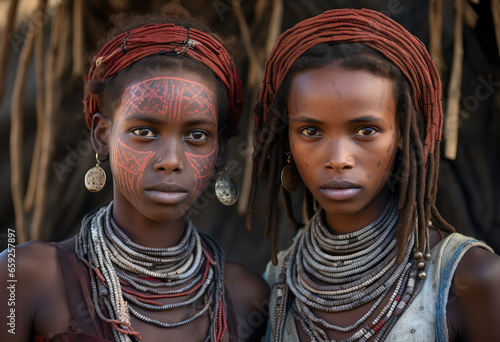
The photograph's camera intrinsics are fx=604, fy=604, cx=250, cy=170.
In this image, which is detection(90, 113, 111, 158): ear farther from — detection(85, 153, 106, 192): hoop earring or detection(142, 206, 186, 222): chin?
detection(142, 206, 186, 222): chin

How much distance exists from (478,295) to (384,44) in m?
0.96

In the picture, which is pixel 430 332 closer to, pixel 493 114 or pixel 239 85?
pixel 239 85

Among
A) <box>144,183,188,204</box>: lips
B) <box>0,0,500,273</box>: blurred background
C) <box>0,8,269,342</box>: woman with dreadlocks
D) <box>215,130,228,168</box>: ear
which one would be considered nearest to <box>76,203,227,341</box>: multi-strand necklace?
<box>0,8,269,342</box>: woman with dreadlocks

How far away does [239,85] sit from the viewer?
8.59 ft

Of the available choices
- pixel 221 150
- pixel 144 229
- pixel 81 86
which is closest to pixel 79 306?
pixel 144 229

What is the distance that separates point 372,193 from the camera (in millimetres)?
2238

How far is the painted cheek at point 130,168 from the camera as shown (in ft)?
7.50

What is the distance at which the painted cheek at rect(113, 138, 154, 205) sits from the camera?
2.29m

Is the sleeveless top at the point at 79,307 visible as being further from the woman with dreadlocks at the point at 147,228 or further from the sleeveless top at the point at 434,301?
the sleeveless top at the point at 434,301

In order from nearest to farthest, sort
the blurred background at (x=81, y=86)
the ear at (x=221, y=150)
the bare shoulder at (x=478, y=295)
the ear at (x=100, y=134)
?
the bare shoulder at (x=478, y=295), the ear at (x=100, y=134), the ear at (x=221, y=150), the blurred background at (x=81, y=86)

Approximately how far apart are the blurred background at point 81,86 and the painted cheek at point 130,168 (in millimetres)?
1367

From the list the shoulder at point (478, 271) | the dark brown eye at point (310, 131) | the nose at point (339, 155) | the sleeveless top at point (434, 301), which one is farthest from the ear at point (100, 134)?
the shoulder at point (478, 271)

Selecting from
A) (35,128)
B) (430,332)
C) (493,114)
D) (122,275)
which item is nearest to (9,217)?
(35,128)

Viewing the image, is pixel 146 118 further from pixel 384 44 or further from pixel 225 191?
pixel 384 44
